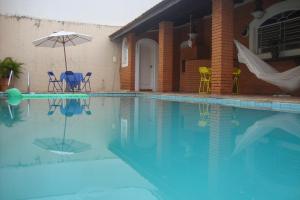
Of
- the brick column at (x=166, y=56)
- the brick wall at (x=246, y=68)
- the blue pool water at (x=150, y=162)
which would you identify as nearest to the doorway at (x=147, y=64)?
the brick column at (x=166, y=56)

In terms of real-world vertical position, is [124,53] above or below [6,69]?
above

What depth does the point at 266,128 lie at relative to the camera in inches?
137

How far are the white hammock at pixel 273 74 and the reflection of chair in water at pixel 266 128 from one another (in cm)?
224

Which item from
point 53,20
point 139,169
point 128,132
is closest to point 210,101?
point 128,132

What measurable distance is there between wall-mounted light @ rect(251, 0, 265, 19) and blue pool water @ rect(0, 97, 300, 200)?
5.34 metres

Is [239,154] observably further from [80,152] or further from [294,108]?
[294,108]

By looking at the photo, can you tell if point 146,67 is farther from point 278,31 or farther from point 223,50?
point 223,50

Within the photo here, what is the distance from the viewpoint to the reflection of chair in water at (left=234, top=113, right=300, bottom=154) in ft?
9.03

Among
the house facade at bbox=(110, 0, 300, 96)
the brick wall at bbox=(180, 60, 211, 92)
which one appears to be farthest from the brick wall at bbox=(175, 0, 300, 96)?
the brick wall at bbox=(180, 60, 211, 92)

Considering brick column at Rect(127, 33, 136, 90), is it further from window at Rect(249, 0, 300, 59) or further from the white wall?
window at Rect(249, 0, 300, 59)

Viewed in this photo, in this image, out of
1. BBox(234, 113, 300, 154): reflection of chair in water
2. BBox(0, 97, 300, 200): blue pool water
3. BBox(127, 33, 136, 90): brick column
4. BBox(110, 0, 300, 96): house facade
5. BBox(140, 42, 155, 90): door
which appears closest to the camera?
BBox(0, 97, 300, 200): blue pool water

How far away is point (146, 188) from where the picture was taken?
5.08 feet

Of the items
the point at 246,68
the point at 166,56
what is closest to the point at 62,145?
the point at 246,68

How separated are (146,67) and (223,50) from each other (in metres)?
7.74
